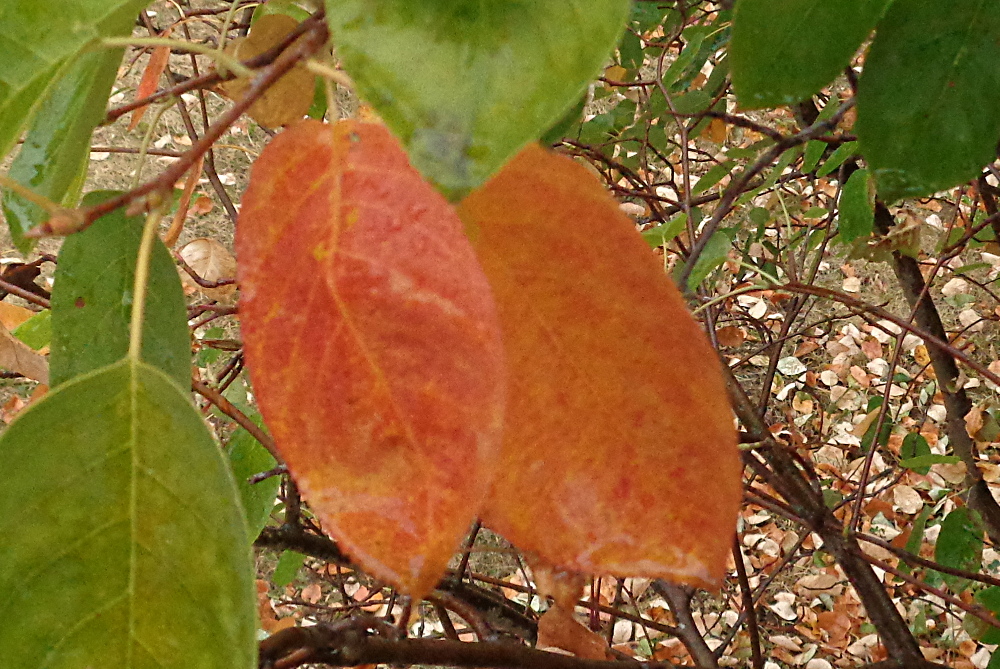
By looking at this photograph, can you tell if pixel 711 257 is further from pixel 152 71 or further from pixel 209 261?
pixel 209 261

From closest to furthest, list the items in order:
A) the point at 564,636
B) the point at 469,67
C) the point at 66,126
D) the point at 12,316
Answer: the point at 469,67
the point at 66,126
the point at 564,636
the point at 12,316

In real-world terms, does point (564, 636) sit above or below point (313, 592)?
below

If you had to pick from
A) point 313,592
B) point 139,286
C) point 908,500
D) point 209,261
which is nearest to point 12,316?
point 209,261

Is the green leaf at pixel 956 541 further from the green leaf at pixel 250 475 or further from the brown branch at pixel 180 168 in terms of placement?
the brown branch at pixel 180 168

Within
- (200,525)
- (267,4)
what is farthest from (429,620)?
(200,525)

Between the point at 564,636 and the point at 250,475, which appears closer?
the point at 564,636

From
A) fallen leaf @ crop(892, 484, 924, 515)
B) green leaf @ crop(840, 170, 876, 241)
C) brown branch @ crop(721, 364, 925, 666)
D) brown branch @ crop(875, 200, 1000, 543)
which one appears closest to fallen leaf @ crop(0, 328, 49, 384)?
brown branch @ crop(721, 364, 925, 666)

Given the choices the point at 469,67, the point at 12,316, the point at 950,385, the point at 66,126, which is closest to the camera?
→ the point at 469,67
